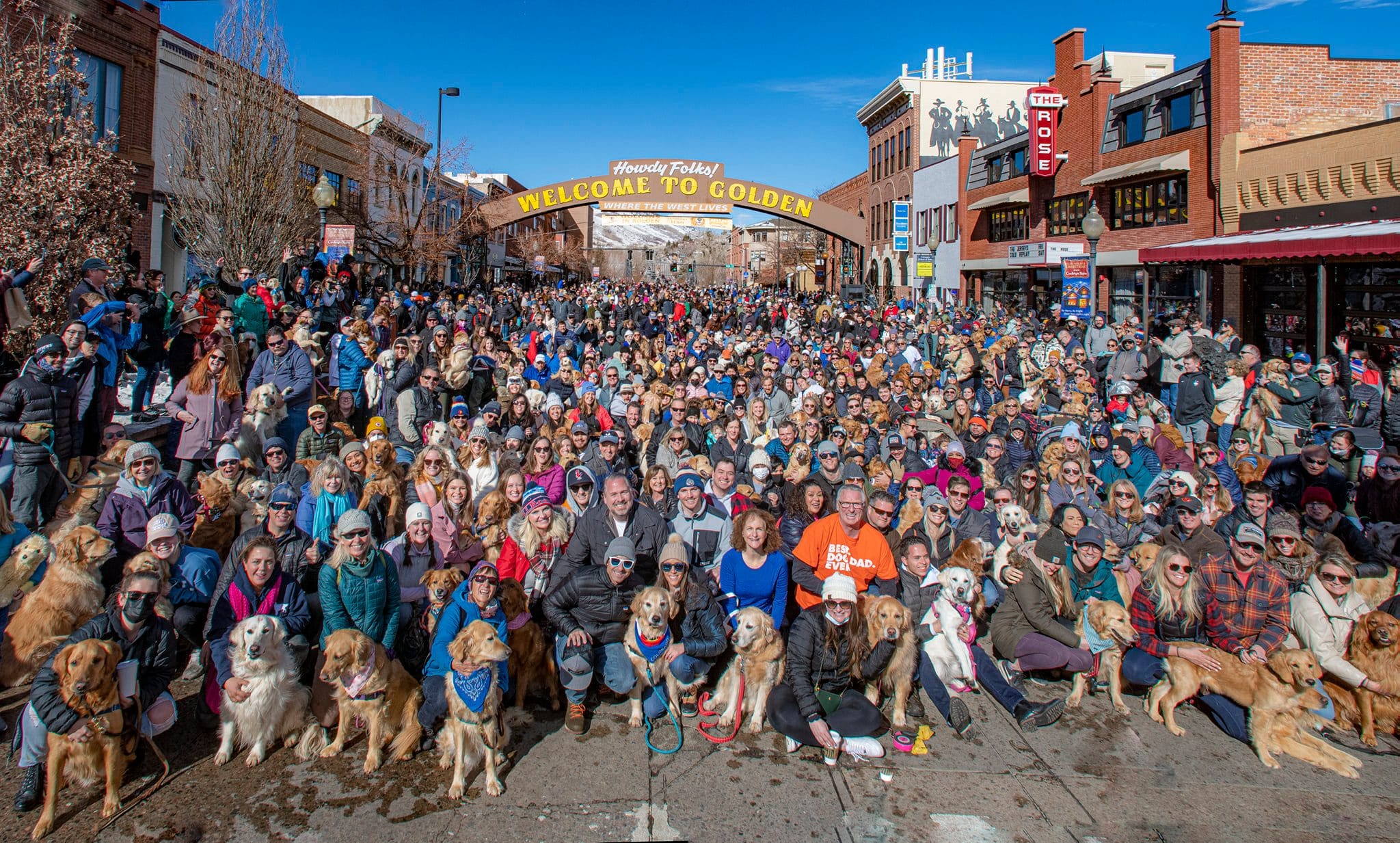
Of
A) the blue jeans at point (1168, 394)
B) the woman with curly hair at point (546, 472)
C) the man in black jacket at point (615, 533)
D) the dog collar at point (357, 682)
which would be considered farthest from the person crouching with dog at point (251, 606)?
the blue jeans at point (1168, 394)

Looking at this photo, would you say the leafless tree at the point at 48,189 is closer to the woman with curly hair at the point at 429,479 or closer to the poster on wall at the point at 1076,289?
the woman with curly hair at the point at 429,479

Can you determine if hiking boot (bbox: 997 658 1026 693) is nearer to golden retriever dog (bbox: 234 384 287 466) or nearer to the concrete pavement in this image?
the concrete pavement

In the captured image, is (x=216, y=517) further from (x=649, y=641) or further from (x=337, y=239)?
(x=337, y=239)

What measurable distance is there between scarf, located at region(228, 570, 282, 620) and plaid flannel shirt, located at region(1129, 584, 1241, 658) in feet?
18.1

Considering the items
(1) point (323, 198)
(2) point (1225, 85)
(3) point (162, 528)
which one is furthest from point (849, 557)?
(2) point (1225, 85)

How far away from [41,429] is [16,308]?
3.65 meters

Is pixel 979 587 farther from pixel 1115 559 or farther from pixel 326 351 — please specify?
pixel 326 351

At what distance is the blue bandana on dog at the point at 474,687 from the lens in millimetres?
4273

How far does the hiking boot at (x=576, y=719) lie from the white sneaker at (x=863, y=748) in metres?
1.58

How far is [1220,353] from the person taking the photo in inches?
457

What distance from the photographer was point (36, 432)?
621 centimetres

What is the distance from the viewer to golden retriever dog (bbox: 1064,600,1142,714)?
17.3 feet

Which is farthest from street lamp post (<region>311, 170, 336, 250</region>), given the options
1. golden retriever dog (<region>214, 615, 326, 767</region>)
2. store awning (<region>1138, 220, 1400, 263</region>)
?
store awning (<region>1138, 220, 1400, 263</region>)

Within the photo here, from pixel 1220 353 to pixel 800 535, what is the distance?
8860 millimetres
